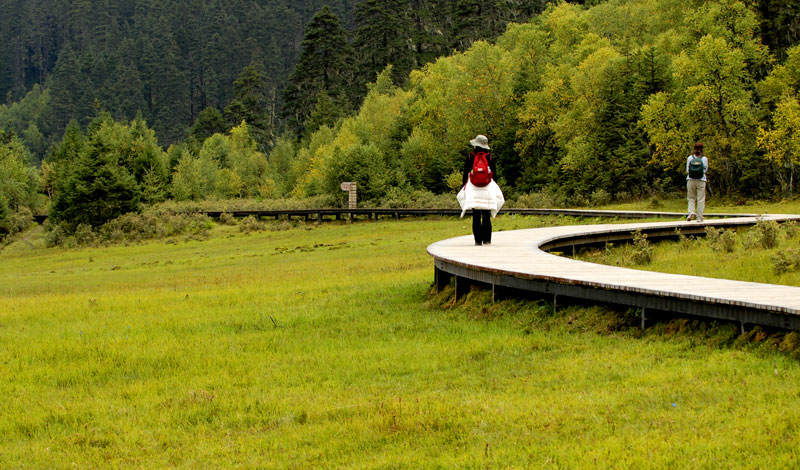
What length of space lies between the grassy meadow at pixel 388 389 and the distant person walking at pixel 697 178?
1195cm

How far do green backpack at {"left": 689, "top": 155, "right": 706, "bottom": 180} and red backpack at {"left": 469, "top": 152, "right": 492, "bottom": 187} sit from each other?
936 cm

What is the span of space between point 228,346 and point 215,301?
199 inches

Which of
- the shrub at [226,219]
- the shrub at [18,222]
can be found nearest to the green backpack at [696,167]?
the shrub at [226,219]

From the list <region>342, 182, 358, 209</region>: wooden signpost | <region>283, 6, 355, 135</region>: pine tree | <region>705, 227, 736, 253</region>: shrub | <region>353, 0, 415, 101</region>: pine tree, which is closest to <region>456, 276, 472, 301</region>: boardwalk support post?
<region>705, 227, 736, 253</region>: shrub

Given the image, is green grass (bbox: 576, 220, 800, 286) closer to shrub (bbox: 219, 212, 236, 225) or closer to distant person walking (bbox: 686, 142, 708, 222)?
distant person walking (bbox: 686, 142, 708, 222)

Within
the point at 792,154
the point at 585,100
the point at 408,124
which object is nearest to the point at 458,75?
the point at 408,124

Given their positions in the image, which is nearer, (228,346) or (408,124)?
(228,346)

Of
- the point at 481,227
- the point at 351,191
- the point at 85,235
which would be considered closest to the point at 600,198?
the point at 351,191

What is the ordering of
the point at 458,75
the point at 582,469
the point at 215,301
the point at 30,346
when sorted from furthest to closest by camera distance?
the point at 458,75 → the point at 215,301 → the point at 30,346 → the point at 582,469

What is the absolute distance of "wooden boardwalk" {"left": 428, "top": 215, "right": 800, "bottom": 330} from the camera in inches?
313

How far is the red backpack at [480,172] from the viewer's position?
1569 cm

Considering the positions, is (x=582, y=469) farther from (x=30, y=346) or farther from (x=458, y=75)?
(x=458, y=75)

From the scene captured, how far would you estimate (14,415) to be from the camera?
777 centimetres

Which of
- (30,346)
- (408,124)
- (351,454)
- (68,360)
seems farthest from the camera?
(408,124)
